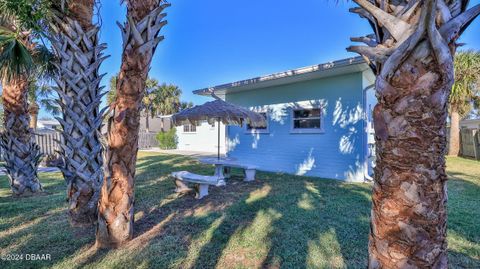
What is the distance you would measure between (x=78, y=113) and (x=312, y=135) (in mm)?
7829

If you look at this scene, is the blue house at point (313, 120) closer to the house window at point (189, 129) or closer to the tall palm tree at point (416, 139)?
the tall palm tree at point (416, 139)

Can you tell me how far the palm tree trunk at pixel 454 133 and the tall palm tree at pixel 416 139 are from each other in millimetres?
17565

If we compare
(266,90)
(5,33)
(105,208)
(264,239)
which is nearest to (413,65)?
(264,239)

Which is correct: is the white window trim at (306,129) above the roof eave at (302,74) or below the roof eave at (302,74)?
below

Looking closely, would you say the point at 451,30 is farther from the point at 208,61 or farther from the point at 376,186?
the point at 208,61

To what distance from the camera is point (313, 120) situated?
9.66 m

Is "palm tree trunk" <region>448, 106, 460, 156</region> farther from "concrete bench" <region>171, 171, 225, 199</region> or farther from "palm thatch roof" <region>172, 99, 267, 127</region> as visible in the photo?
"concrete bench" <region>171, 171, 225, 199</region>

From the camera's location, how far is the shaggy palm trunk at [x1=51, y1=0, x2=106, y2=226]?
3.85m

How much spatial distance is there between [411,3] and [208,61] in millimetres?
21615

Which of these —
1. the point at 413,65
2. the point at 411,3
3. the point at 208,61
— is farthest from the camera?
the point at 208,61

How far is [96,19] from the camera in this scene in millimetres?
4250

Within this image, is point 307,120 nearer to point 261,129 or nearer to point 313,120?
point 313,120

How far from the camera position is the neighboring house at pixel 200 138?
19.0 metres

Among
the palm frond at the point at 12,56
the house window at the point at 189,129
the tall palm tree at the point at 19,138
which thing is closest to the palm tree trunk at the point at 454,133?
the house window at the point at 189,129
